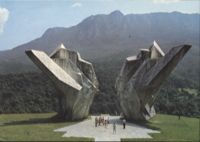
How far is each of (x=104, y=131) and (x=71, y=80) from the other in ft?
24.8

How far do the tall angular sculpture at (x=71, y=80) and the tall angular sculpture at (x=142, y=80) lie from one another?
3.10 meters

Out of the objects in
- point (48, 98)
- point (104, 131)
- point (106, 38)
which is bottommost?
point (104, 131)

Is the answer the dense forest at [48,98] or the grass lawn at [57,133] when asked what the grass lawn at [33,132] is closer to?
the grass lawn at [57,133]

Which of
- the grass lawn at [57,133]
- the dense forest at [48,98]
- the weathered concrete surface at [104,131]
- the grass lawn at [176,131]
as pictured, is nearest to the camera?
the grass lawn at [57,133]

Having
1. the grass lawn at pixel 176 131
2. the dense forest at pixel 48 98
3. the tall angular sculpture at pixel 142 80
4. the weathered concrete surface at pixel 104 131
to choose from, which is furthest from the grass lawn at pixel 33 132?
the dense forest at pixel 48 98

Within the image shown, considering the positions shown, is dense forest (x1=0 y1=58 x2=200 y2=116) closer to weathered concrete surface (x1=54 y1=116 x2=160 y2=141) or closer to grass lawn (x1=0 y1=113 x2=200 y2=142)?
grass lawn (x1=0 y1=113 x2=200 y2=142)

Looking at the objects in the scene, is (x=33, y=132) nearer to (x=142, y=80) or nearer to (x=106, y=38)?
(x=142, y=80)

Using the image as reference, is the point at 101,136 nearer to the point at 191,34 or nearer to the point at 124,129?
the point at 124,129

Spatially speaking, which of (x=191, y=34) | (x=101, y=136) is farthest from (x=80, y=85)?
(x=191, y=34)

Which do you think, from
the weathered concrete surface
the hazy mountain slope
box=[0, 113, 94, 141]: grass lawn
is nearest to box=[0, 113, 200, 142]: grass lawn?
box=[0, 113, 94, 141]: grass lawn

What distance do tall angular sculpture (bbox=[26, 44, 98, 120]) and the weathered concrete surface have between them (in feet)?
8.31

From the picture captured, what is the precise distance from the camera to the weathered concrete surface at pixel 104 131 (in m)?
30.4

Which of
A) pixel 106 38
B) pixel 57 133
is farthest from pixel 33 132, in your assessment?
pixel 106 38

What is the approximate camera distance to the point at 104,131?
33.2 m
